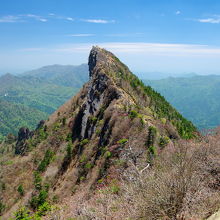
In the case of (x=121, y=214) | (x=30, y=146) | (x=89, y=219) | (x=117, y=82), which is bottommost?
(x=30, y=146)

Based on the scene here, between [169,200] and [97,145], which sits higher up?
[169,200]

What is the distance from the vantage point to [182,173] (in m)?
13.5

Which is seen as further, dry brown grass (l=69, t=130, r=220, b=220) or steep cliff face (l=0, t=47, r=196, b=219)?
steep cliff face (l=0, t=47, r=196, b=219)

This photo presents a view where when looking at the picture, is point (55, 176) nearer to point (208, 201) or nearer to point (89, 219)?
point (89, 219)

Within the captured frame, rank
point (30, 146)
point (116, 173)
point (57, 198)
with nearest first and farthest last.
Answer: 1. point (116, 173)
2. point (57, 198)
3. point (30, 146)

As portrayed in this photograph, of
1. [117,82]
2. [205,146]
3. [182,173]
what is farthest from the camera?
[117,82]

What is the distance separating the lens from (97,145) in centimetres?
4597

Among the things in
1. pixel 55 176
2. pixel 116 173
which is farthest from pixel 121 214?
pixel 55 176

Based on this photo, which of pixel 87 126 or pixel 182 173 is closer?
pixel 182 173

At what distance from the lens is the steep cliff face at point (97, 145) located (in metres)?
33.1

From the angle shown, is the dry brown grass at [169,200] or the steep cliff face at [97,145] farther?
the steep cliff face at [97,145]

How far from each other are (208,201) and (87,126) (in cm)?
4436

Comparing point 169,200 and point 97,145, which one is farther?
point 97,145

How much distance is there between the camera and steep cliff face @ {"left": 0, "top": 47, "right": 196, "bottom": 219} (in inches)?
1303
